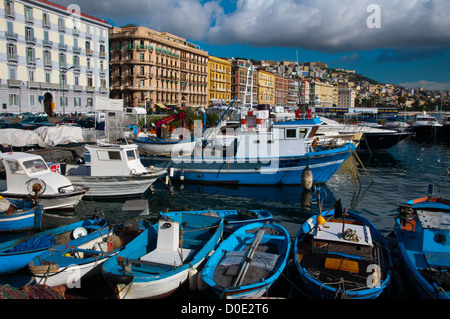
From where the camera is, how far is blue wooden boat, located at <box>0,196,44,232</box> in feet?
42.7

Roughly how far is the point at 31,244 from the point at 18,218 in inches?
131

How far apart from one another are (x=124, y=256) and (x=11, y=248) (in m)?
3.63

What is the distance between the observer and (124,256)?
9.62 meters

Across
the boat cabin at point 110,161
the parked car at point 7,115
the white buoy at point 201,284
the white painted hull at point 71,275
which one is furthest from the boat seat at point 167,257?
the parked car at point 7,115

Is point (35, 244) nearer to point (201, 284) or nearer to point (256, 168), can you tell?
point (201, 284)

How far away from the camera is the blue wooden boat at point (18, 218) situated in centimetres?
1302

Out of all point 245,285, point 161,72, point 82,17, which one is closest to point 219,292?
point 245,285

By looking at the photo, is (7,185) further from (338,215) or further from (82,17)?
(82,17)

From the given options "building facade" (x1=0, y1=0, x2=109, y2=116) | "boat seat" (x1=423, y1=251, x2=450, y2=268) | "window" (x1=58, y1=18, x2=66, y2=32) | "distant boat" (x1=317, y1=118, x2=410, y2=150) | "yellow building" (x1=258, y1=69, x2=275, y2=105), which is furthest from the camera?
"yellow building" (x1=258, y1=69, x2=275, y2=105)

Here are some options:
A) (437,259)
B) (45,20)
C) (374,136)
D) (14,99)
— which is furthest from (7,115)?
(437,259)

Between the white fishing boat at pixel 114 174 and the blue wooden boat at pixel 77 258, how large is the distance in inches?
246

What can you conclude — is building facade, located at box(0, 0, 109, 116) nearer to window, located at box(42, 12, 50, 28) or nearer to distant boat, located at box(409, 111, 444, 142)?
window, located at box(42, 12, 50, 28)

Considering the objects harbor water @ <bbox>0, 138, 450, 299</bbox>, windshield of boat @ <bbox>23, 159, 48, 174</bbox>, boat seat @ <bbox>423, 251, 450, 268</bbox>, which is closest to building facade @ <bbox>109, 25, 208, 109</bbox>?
harbor water @ <bbox>0, 138, 450, 299</bbox>

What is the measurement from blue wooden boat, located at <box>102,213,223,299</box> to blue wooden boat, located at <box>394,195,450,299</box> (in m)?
5.40
